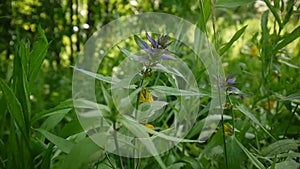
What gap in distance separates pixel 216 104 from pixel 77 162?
34 cm

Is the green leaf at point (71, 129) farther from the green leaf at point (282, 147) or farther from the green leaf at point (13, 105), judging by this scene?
the green leaf at point (282, 147)

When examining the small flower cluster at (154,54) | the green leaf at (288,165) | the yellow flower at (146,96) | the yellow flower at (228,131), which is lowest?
the green leaf at (288,165)

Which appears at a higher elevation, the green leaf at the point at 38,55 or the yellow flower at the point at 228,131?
the green leaf at the point at 38,55

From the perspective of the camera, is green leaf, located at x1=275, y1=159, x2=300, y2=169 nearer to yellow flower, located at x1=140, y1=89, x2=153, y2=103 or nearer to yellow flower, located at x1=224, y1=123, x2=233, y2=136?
yellow flower, located at x1=224, y1=123, x2=233, y2=136

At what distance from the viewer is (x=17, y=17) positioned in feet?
4.82

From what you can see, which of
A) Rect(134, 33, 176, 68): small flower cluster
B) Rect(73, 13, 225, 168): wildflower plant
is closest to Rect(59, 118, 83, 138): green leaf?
Rect(73, 13, 225, 168): wildflower plant

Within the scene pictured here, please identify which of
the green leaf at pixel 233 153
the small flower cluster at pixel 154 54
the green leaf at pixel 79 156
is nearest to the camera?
the green leaf at pixel 79 156

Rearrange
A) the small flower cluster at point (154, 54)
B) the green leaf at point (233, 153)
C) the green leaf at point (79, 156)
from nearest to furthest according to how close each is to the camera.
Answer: the green leaf at point (79, 156) < the small flower cluster at point (154, 54) < the green leaf at point (233, 153)

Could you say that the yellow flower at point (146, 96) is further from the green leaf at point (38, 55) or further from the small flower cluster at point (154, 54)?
the green leaf at point (38, 55)

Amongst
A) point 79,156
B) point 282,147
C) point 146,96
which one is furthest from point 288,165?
point 79,156

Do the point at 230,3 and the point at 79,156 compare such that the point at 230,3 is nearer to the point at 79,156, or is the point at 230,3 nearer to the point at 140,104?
the point at 140,104

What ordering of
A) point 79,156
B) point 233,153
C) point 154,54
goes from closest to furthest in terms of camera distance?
point 79,156, point 154,54, point 233,153

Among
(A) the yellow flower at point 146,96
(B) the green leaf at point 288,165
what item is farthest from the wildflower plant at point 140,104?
(B) the green leaf at point 288,165

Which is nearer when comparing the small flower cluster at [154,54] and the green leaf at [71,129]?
the small flower cluster at [154,54]
